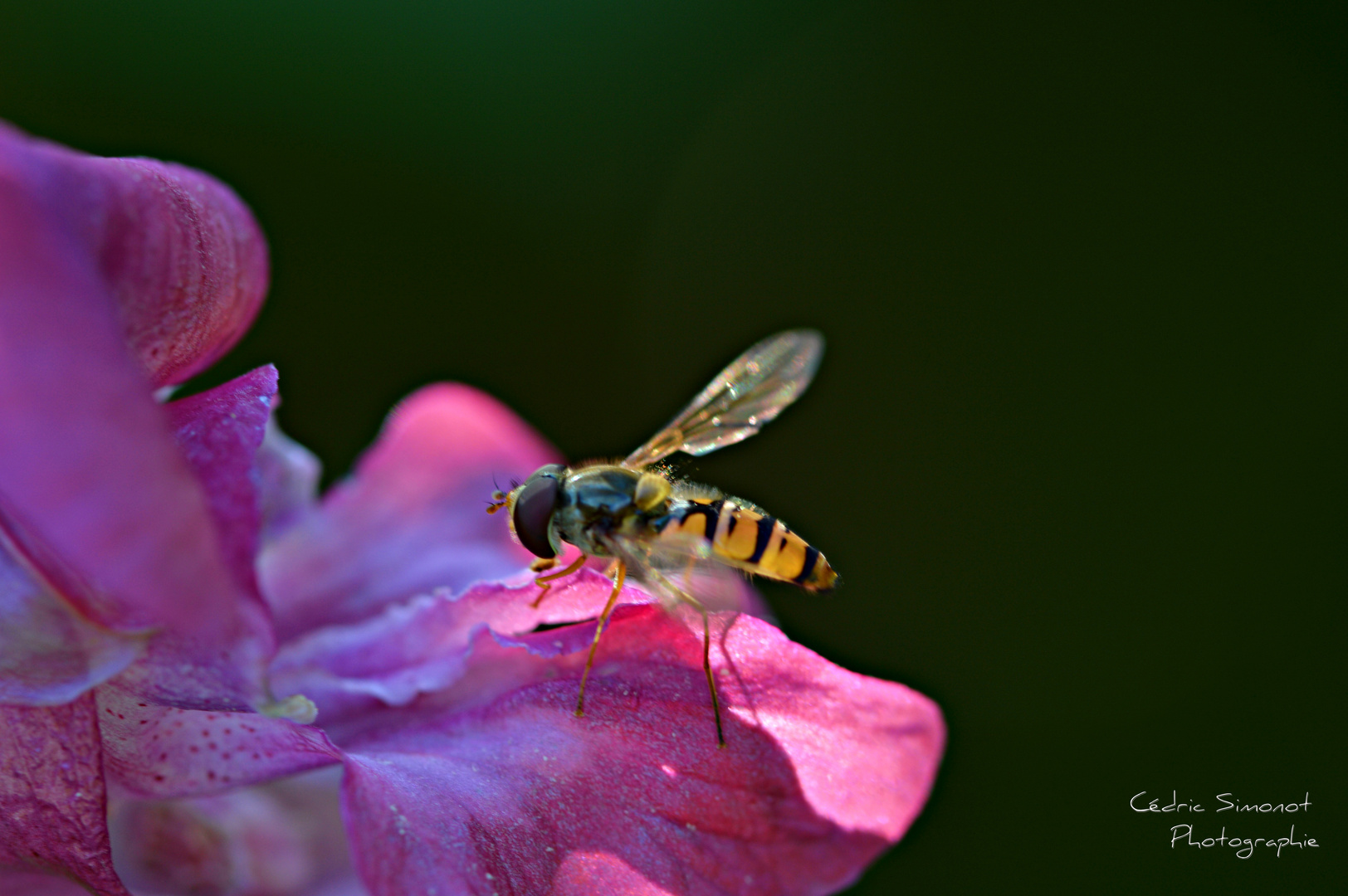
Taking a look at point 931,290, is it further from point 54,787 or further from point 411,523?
point 54,787

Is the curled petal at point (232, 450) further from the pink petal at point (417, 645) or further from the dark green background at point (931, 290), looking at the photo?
the dark green background at point (931, 290)

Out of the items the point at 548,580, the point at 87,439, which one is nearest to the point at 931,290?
the point at 548,580

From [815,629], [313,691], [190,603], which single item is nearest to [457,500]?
[313,691]

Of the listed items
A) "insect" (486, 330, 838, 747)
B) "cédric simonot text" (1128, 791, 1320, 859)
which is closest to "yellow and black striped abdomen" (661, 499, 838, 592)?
"insect" (486, 330, 838, 747)

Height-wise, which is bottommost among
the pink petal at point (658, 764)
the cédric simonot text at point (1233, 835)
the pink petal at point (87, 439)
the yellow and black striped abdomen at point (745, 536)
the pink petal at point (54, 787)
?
the cédric simonot text at point (1233, 835)

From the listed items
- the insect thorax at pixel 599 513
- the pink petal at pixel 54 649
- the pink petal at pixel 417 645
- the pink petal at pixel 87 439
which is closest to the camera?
the pink petal at pixel 87 439

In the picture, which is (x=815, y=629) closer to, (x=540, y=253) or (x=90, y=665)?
(x=540, y=253)

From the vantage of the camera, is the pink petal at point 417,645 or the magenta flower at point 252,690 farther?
the pink petal at point 417,645

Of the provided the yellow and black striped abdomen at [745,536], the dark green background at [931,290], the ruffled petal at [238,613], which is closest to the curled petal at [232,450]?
the ruffled petal at [238,613]
